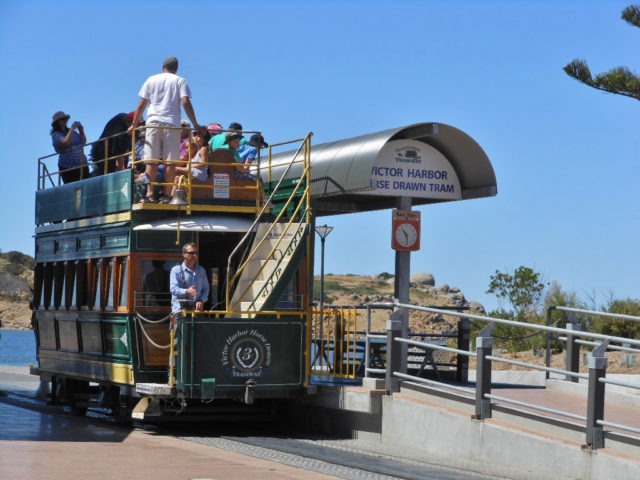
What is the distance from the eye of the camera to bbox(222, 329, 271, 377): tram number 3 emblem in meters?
16.1

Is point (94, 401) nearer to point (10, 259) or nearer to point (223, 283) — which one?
point (223, 283)

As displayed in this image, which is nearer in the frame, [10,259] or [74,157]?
[74,157]

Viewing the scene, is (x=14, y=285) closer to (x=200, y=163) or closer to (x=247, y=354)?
(x=200, y=163)

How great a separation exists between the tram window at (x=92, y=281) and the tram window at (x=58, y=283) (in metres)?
1.66

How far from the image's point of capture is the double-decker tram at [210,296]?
16.0 m

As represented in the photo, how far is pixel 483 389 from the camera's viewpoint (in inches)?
547

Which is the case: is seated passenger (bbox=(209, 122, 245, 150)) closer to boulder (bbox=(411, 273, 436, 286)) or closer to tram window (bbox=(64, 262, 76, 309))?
tram window (bbox=(64, 262, 76, 309))

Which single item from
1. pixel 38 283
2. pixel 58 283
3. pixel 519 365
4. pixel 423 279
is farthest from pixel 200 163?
pixel 423 279

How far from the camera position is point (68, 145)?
20438 mm

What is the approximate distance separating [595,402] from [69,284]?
33.4ft

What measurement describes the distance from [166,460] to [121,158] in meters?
6.83

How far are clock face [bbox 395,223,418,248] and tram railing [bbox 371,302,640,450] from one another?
50.7 inches

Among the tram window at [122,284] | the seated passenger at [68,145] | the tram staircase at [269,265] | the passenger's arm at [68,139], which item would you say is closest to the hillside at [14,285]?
the seated passenger at [68,145]

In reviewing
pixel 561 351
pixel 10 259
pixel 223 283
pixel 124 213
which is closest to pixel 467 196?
pixel 223 283
